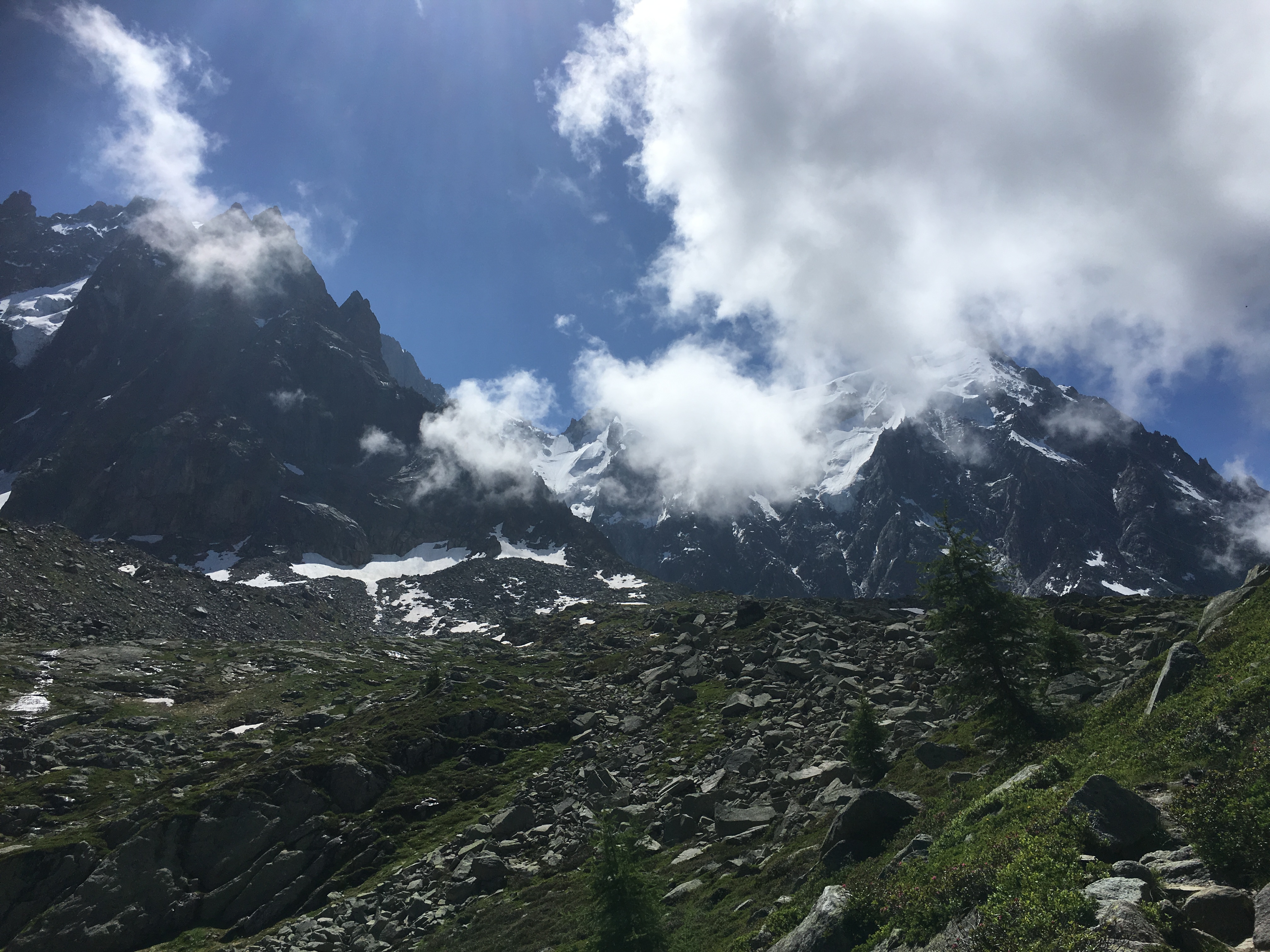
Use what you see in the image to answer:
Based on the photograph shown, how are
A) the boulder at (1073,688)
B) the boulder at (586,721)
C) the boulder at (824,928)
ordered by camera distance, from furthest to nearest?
the boulder at (586,721) → the boulder at (1073,688) → the boulder at (824,928)

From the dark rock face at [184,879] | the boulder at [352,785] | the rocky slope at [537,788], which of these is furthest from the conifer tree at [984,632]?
the boulder at [352,785]

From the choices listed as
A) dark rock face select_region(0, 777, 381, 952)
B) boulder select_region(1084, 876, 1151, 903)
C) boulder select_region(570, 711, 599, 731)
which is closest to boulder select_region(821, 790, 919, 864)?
boulder select_region(1084, 876, 1151, 903)

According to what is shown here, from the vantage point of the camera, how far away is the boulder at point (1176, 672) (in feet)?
59.8

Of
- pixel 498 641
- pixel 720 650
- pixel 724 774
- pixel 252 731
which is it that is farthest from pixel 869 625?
pixel 498 641

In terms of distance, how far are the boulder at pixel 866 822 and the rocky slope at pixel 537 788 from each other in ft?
0.27

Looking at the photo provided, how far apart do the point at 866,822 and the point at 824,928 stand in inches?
279

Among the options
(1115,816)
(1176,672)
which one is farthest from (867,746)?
(1115,816)

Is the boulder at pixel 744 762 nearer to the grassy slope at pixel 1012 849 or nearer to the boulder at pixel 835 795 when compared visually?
the boulder at pixel 835 795


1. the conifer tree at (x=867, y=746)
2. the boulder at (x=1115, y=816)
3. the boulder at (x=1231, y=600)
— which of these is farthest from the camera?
the conifer tree at (x=867, y=746)

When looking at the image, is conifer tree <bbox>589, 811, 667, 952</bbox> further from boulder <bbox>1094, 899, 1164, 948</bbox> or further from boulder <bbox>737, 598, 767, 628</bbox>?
boulder <bbox>737, 598, 767, 628</bbox>

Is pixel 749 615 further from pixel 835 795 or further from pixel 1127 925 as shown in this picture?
pixel 1127 925

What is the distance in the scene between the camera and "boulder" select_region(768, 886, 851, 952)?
13008 mm

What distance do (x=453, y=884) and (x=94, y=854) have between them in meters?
25.9

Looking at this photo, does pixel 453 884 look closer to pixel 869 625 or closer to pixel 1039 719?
pixel 1039 719
